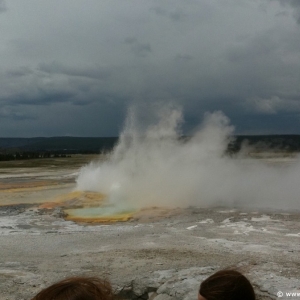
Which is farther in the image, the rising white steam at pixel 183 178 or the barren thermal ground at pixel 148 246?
the rising white steam at pixel 183 178

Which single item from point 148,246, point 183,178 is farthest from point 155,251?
point 183,178

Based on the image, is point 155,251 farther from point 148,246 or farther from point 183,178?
point 183,178

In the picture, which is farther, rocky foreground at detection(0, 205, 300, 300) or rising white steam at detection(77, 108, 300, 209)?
rising white steam at detection(77, 108, 300, 209)

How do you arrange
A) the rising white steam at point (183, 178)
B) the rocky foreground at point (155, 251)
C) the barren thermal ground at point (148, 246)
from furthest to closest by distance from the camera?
the rising white steam at point (183, 178) < the barren thermal ground at point (148, 246) < the rocky foreground at point (155, 251)

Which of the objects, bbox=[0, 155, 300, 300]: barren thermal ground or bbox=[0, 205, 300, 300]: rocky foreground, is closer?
bbox=[0, 205, 300, 300]: rocky foreground

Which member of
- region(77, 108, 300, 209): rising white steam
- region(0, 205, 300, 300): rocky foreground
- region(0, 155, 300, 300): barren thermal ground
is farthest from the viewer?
region(77, 108, 300, 209): rising white steam

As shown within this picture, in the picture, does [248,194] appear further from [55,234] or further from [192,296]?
[192,296]

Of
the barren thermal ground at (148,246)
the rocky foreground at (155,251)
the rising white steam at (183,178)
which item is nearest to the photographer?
the rocky foreground at (155,251)

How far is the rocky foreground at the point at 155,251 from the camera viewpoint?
6.50 metres

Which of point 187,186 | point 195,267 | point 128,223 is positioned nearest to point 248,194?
point 187,186

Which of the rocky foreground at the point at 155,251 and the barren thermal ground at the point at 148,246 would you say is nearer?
the rocky foreground at the point at 155,251

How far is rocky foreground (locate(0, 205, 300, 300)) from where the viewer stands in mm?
6500

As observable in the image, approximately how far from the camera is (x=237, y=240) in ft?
31.8

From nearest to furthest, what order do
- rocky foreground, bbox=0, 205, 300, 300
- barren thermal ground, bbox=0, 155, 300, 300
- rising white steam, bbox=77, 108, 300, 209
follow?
1. rocky foreground, bbox=0, 205, 300, 300
2. barren thermal ground, bbox=0, 155, 300, 300
3. rising white steam, bbox=77, 108, 300, 209
